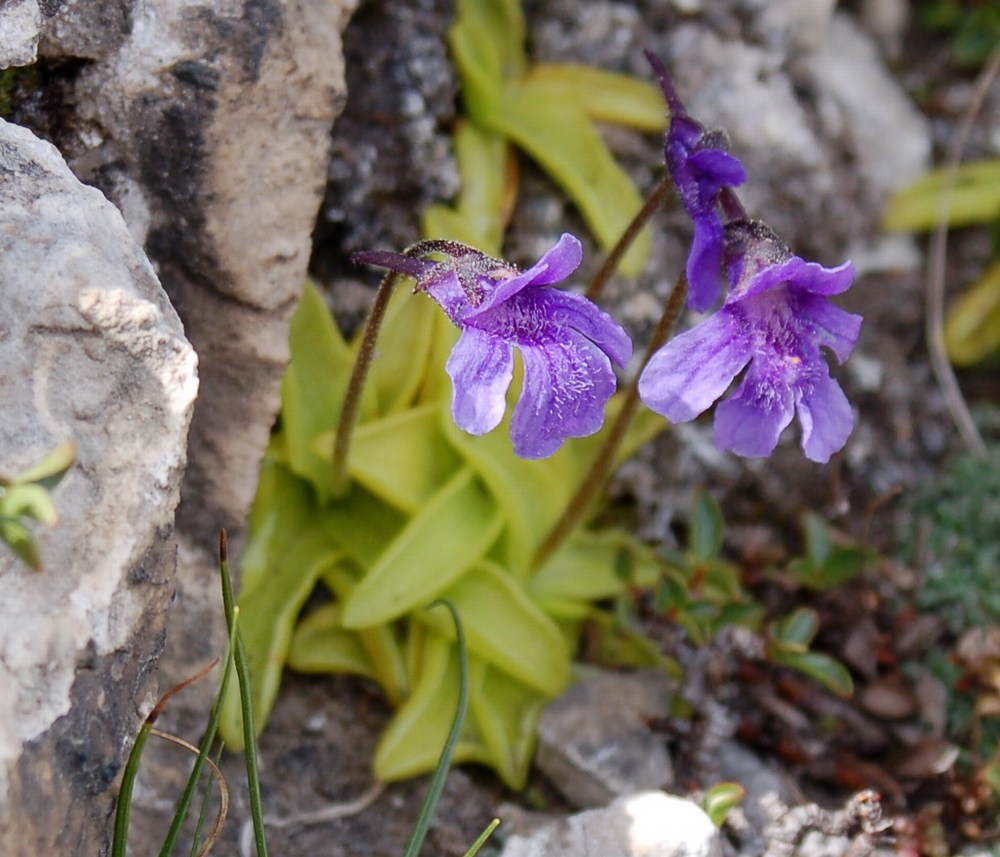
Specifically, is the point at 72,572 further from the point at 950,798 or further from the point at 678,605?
the point at 950,798

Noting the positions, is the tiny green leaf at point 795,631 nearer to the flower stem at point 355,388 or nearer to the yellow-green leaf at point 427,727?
the yellow-green leaf at point 427,727

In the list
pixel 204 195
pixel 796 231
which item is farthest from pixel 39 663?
pixel 796 231

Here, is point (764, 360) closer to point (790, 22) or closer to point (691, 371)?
point (691, 371)

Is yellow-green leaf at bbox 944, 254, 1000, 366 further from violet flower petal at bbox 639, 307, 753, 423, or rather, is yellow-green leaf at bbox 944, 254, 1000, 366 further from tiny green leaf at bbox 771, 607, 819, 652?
violet flower petal at bbox 639, 307, 753, 423

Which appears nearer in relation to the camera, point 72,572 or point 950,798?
point 72,572

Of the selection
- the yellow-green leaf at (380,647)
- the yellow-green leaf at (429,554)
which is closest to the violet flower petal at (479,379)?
the yellow-green leaf at (429,554)

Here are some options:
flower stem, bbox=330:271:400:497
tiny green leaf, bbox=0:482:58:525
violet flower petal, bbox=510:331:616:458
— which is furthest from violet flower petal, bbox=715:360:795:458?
tiny green leaf, bbox=0:482:58:525

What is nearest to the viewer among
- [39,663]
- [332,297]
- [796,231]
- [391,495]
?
[39,663]
